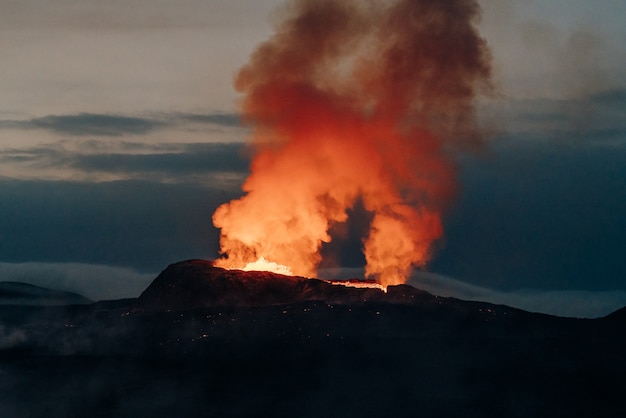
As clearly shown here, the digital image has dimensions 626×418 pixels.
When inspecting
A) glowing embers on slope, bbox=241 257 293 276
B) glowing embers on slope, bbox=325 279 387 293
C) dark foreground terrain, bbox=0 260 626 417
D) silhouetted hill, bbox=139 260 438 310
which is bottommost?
dark foreground terrain, bbox=0 260 626 417

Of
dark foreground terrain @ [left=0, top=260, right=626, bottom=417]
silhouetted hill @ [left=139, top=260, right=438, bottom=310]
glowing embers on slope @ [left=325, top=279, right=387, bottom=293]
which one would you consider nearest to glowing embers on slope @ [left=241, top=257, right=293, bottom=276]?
silhouetted hill @ [left=139, top=260, right=438, bottom=310]

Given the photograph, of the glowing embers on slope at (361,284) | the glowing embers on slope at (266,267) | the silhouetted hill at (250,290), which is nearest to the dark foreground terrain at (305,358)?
the silhouetted hill at (250,290)

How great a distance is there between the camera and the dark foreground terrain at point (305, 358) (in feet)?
501

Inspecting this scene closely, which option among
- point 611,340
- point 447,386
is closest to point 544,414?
point 447,386

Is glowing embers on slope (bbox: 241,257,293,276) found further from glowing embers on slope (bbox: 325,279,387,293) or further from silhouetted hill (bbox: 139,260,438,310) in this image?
glowing embers on slope (bbox: 325,279,387,293)

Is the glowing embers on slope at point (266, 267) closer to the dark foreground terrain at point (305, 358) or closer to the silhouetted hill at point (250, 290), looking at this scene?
the silhouetted hill at point (250, 290)

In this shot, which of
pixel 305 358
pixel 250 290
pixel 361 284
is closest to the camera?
pixel 250 290

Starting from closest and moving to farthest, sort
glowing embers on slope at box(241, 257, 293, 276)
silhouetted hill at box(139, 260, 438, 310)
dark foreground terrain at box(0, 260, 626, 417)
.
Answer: glowing embers on slope at box(241, 257, 293, 276), silhouetted hill at box(139, 260, 438, 310), dark foreground terrain at box(0, 260, 626, 417)

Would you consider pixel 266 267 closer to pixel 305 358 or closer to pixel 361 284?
pixel 361 284

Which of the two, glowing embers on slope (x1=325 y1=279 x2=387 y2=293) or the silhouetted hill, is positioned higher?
glowing embers on slope (x1=325 y1=279 x2=387 y2=293)

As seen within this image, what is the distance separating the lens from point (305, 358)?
170375 millimetres

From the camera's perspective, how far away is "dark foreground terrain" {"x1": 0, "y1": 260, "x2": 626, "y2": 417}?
501 ft

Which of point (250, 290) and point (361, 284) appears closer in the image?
point (250, 290)

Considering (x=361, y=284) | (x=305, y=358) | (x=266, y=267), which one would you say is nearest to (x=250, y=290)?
(x=266, y=267)
